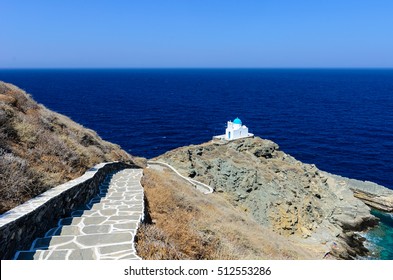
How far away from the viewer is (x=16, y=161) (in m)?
9.38

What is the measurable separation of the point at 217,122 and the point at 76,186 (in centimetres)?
7775

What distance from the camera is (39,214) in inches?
293

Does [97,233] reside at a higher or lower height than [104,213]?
higher

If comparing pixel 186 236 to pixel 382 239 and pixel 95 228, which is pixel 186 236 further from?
pixel 382 239

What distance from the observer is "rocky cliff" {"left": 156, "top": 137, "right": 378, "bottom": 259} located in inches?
1268

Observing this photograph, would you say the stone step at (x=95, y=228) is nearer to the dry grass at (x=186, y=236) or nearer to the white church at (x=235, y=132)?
the dry grass at (x=186, y=236)

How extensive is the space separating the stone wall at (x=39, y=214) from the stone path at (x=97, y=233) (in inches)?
7.1

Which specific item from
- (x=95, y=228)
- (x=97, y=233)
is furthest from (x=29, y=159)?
(x=97, y=233)

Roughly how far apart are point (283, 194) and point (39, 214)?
100 ft

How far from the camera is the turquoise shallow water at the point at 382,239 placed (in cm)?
3150

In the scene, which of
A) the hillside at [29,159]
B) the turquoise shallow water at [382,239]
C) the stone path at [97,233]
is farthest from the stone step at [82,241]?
the turquoise shallow water at [382,239]

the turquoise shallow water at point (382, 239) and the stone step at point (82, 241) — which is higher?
the stone step at point (82, 241)

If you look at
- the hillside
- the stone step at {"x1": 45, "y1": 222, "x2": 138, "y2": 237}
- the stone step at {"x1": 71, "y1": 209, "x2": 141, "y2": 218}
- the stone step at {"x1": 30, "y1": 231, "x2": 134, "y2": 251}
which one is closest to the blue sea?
the stone step at {"x1": 71, "y1": 209, "x2": 141, "y2": 218}
